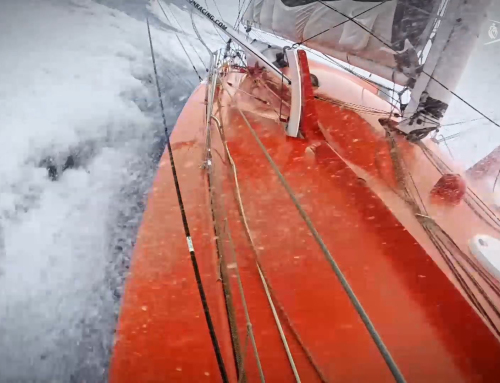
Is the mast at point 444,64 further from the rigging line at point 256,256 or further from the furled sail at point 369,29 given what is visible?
the rigging line at point 256,256

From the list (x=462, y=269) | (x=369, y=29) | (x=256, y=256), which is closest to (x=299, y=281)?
(x=256, y=256)

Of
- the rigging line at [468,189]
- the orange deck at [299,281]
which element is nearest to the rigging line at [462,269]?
the orange deck at [299,281]

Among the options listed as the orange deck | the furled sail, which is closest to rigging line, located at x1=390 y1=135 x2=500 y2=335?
the orange deck

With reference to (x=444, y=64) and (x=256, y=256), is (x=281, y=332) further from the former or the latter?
(x=444, y=64)

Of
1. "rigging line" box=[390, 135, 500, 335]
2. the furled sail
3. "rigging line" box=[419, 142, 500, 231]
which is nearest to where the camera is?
"rigging line" box=[390, 135, 500, 335]

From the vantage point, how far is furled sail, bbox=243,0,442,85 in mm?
1007

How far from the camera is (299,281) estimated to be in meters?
0.59

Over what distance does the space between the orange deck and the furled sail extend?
0.40 meters

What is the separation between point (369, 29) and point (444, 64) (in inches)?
12.3

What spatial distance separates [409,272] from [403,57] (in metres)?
0.74

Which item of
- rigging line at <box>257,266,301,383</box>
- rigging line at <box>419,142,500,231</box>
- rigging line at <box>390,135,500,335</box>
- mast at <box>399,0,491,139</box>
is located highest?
mast at <box>399,0,491,139</box>

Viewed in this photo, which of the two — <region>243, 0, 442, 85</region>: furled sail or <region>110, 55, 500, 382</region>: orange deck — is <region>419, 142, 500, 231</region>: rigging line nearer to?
<region>110, 55, 500, 382</region>: orange deck

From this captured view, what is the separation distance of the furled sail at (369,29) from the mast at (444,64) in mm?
57

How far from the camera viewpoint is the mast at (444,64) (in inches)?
34.8
